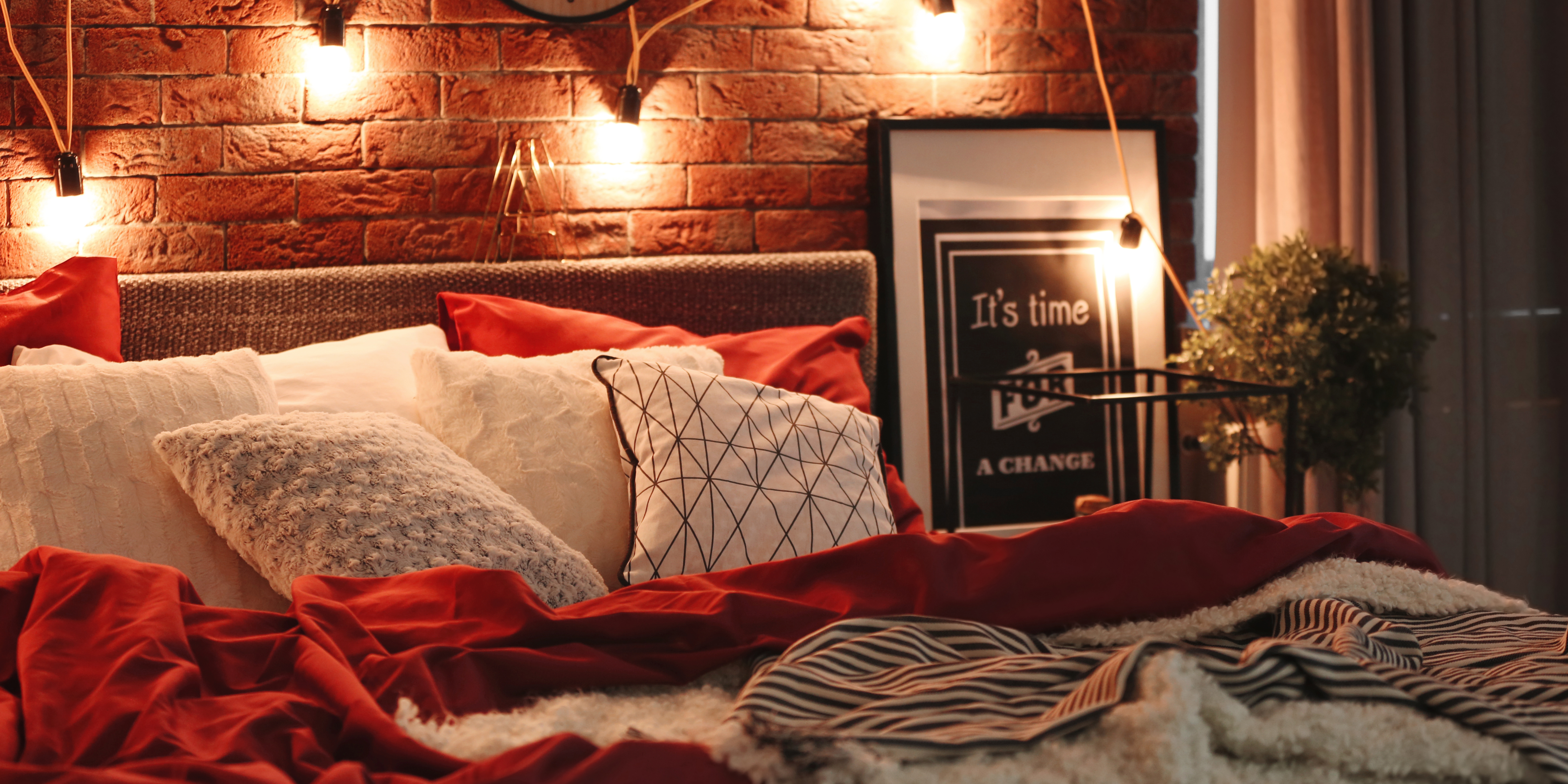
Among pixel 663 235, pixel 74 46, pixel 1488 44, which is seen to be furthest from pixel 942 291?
pixel 74 46

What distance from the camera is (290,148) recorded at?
220cm

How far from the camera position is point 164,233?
7.10 feet

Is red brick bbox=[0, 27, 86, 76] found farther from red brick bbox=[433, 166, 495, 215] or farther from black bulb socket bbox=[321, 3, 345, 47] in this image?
red brick bbox=[433, 166, 495, 215]

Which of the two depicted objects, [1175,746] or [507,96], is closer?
[1175,746]

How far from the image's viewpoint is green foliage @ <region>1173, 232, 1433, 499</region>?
2123 mm

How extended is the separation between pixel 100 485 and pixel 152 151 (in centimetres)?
111

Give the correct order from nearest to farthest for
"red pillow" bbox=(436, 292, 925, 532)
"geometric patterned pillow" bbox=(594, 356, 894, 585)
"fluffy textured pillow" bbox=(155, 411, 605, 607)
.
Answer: "fluffy textured pillow" bbox=(155, 411, 605, 607) < "geometric patterned pillow" bbox=(594, 356, 894, 585) < "red pillow" bbox=(436, 292, 925, 532)

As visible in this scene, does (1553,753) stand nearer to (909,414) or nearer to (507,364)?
(507,364)

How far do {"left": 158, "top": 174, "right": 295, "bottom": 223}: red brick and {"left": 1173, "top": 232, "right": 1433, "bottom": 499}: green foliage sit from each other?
2.03 metres

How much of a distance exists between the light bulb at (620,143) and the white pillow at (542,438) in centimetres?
80

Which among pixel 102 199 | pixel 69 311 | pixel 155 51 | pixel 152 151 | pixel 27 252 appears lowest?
pixel 69 311

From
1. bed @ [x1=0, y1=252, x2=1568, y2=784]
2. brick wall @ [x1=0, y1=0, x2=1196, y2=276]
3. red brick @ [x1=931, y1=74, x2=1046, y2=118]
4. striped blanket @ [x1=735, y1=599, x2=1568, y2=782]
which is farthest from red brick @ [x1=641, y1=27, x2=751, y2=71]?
striped blanket @ [x1=735, y1=599, x2=1568, y2=782]

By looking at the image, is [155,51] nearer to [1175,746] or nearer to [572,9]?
[572,9]

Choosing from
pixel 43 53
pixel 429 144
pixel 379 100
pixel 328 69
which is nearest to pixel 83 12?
pixel 43 53
